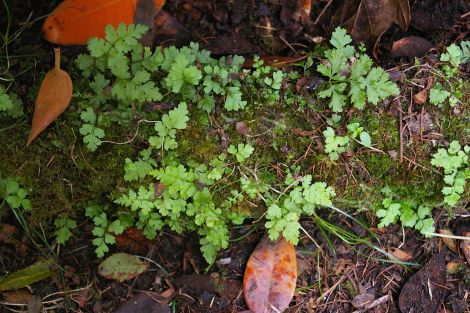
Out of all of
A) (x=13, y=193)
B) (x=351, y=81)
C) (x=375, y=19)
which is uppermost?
(x=375, y=19)

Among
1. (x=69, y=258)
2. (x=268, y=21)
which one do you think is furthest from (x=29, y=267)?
(x=268, y=21)

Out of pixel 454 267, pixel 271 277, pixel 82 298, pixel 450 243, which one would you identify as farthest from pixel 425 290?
pixel 82 298

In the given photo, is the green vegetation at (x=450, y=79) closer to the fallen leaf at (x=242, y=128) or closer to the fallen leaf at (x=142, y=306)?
the fallen leaf at (x=242, y=128)

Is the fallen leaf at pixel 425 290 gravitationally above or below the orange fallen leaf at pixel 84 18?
below

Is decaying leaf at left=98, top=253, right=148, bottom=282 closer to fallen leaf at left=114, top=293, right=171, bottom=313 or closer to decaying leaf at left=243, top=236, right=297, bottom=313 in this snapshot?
fallen leaf at left=114, top=293, right=171, bottom=313

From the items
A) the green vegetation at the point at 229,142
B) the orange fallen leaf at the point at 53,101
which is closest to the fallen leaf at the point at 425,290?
the green vegetation at the point at 229,142

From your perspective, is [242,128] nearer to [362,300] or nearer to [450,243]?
[362,300]

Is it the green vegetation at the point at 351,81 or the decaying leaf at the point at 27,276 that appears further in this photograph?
the decaying leaf at the point at 27,276
